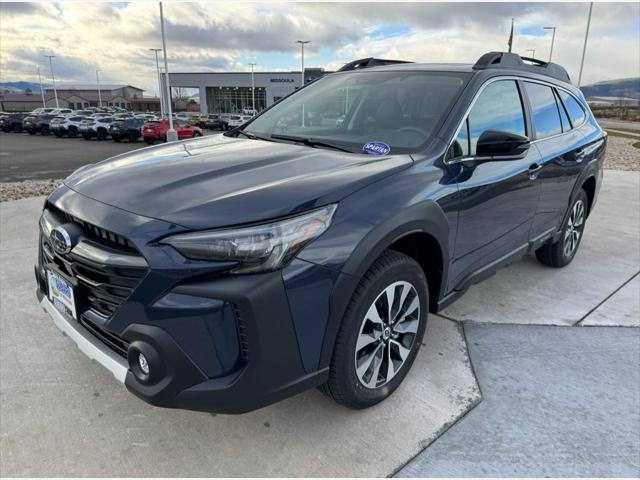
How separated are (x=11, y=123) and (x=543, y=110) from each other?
41.9 metres

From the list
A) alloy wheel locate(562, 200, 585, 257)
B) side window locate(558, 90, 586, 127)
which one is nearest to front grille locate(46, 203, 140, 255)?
side window locate(558, 90, 586, 127)

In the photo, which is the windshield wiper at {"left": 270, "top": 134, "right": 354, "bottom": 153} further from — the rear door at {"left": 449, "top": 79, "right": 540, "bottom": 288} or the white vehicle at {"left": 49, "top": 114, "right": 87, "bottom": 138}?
the white vehicle at {"left": 49, "top": 114, "right": 87, "bottom": 138}

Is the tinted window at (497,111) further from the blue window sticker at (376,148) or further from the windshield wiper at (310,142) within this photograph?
the windshield wiper at (310,142)

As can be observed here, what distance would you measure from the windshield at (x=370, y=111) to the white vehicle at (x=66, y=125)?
32.1 meters

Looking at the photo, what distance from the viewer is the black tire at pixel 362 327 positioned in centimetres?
211

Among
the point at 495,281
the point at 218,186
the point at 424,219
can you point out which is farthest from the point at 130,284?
the point at 495,281

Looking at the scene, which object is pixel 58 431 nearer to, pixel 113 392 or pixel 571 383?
pixel 113 392

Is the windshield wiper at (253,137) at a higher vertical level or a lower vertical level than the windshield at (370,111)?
lower

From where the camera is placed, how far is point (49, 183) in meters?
8.67

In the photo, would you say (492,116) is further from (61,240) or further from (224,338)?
(61,240)

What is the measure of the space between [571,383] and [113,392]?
2567mm

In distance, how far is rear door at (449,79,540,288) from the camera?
9.09ft

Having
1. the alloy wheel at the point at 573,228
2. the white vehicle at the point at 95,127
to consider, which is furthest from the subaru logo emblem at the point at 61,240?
the white vehicle at the point at 95,127

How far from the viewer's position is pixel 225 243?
179 cm
